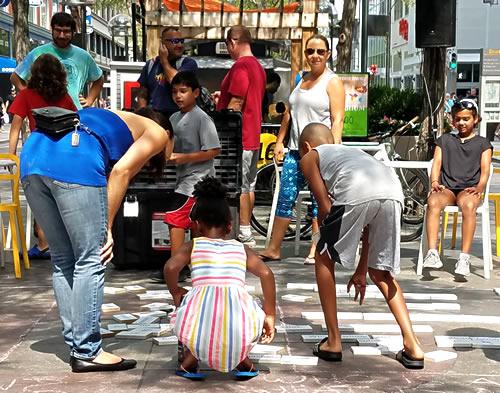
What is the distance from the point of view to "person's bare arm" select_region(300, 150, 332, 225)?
5246 mm

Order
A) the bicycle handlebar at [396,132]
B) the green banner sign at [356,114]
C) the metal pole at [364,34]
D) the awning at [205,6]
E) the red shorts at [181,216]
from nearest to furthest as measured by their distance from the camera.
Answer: the red shorts at [181,216]
the bicycle handlebar at [396,132]
the awning at [205,6]
the green banner sign at [356,114]
the metal pole at [364,34]

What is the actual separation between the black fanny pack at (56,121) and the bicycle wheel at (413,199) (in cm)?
566

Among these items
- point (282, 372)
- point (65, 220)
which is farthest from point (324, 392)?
point (65, 220)

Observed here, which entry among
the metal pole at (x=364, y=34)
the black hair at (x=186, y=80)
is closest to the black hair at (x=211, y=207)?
the black hair at (x=186, y=80)

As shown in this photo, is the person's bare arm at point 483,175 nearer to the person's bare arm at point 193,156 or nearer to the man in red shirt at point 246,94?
the man in red shirt at point 246,94

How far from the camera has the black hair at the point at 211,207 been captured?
16.2ft

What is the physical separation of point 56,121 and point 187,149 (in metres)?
2.37

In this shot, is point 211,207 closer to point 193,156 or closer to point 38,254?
point 193,156

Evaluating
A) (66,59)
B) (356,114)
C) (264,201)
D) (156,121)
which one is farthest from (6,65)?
(156,121)

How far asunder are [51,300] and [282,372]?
95.7 inches

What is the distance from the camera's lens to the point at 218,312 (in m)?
4.72

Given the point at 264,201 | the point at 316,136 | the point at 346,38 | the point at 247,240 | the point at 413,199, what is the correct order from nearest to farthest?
the point at 316,136
the point at 247,240
the point at 413,199
the point at 264,201
the point at 346,38

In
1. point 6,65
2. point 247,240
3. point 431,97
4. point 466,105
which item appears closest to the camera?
point 466,105

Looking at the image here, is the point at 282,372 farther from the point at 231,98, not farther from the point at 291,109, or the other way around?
the point at 231,98
